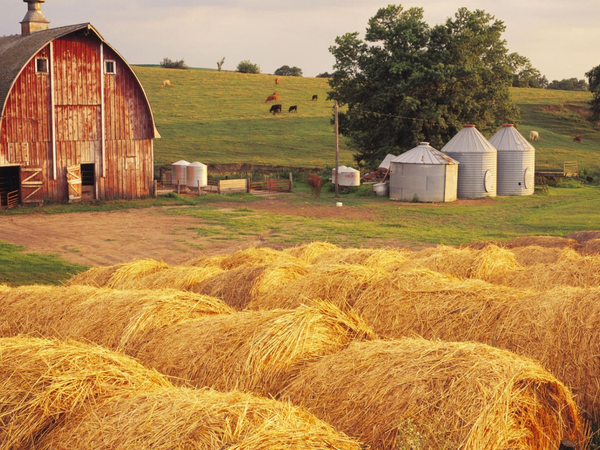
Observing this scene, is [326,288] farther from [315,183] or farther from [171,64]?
[171,64]

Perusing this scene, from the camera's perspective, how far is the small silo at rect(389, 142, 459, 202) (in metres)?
40.9

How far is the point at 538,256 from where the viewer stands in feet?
49.0

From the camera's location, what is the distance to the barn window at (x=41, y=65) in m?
33.5

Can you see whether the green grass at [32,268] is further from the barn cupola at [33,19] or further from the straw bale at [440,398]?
the barn cupola at [33,19]

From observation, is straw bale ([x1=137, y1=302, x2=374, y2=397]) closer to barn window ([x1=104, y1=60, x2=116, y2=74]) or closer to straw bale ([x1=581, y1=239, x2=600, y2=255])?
straw bale ([x1=581, y1=239, x2=600, y2=255])

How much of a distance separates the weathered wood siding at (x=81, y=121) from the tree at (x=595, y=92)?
59.7 metres

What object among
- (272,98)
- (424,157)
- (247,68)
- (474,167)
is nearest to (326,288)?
(424,157)

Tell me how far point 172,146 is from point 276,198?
74.0 feet

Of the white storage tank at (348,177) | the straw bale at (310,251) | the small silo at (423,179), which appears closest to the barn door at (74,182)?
the white storage tank at (348,177)

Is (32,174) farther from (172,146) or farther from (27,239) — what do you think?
(172,146)

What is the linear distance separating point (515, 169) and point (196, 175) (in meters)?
20.3

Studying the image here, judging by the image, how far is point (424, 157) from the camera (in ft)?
136

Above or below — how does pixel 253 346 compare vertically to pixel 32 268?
above

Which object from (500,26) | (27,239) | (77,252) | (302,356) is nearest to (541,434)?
(302,356)
